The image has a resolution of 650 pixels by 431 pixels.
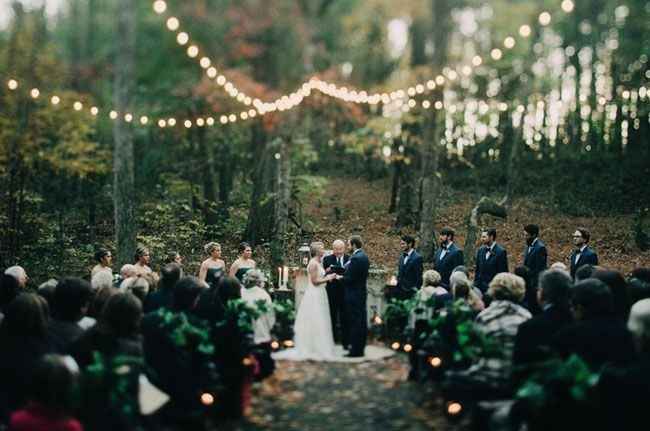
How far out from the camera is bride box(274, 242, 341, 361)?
9.83m

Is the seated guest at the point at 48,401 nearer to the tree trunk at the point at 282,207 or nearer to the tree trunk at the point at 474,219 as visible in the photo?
the tree trunk at the point at 282,207

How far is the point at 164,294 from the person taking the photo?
6.94m

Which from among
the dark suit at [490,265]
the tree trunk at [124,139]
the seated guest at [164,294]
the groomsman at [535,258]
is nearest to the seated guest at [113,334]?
the seated guest at [164,294]

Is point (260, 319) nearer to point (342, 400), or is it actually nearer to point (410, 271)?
point (342, 400)

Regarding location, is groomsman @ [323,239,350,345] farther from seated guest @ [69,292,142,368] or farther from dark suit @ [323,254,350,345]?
seated guest @ [69,292,142,368]

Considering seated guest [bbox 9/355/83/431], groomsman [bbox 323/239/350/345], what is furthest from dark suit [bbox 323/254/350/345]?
seated guest [bbox 9/355/83/431]

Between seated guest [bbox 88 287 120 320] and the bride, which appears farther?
the bride

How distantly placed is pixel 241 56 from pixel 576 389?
723 inches

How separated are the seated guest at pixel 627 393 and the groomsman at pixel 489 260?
21.2ft

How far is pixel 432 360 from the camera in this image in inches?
297

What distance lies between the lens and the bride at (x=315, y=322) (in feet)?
32.2

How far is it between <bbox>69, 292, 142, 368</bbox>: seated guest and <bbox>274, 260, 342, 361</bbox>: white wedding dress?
5022 millimetres

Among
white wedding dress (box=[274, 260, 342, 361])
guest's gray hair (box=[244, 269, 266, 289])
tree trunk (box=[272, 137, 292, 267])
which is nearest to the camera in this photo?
guest's gray hair (box=[244, 269, 266, 289])

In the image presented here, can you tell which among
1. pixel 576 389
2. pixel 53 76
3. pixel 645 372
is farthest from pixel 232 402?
pixel 53 76
